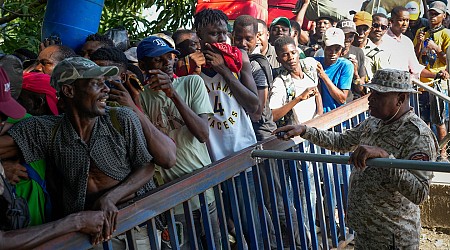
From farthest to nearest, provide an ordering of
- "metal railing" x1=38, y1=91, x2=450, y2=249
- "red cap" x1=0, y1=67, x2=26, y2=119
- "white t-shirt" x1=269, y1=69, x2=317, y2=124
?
"white t-shirt" x1=269, y1=69, x2=317, y2=124
"metal railing" x1=38, y1=91, x2=450, y2=249
"red cap" x1=0, y1=67, x2=26, y2=119

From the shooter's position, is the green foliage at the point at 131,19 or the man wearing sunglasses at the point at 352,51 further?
the green foliage at the point at 131,19

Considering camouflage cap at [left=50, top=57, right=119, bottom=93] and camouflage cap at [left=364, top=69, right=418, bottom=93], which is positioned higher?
camouflage cap at [left=50, top=57, right=119, bottom=93]

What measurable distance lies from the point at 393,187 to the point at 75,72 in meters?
1.91

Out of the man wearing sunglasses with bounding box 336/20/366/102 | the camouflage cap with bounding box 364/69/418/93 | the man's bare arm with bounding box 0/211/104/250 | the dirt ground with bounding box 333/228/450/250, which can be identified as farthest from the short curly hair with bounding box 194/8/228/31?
the dirt ground with bounding box 333/228/450/250

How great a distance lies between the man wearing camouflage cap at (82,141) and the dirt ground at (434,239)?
172 inches

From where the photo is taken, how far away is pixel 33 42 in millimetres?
6289

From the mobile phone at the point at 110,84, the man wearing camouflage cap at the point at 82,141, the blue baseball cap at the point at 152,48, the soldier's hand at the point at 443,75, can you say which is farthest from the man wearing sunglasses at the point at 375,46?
the man wearing camouflage cap at the point at 82,141

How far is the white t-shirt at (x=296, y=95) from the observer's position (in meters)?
5.34

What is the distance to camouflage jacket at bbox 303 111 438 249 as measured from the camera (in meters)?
3.26

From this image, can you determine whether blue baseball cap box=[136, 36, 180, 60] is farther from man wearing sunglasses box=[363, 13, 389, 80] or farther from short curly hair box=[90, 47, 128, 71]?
man wearing sunglasses box=[363, 13, 389, 80]

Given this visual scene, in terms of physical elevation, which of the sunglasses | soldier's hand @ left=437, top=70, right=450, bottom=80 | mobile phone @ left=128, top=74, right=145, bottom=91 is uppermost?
mobile phone @ left=128, top=74, right=145, bottom=91

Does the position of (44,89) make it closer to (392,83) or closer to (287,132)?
(287,132)

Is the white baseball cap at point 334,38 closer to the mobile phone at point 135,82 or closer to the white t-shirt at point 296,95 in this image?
the white t-shirt at point 296,95

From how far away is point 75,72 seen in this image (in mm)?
2691
